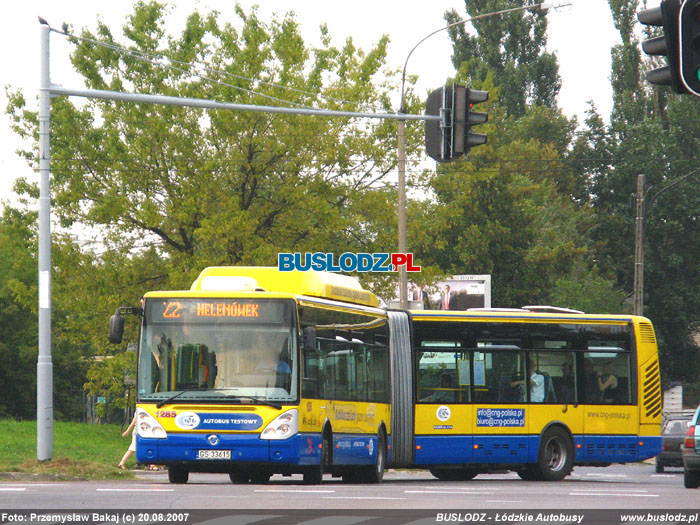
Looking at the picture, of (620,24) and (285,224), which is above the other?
(620,24)

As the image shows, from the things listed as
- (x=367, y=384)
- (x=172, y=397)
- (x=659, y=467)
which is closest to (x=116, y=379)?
(x=659, y=467)

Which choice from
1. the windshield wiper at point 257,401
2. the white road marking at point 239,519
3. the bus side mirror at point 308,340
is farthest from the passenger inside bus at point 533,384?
the white road marking at point 239,519

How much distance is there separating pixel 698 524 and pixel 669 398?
39914 mm

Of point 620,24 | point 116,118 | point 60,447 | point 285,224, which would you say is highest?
point 620,24

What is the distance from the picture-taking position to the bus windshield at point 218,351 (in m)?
17.5

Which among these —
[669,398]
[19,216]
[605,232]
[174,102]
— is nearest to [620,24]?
[605,232]

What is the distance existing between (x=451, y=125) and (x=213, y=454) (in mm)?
5680

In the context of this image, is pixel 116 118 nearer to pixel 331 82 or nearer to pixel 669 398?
pixel 331 82

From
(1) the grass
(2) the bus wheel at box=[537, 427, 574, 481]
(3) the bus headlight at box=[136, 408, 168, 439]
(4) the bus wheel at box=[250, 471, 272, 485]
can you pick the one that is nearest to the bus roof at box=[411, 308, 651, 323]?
(2) the bus wheel at box=[537, 427, 574, 481]

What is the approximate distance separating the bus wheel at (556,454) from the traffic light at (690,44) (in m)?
15.2

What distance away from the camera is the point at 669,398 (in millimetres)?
50250

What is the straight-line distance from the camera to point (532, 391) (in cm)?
2266

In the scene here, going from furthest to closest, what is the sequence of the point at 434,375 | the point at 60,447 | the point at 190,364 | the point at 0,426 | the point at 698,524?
the point at 0,426
the point at 60,447
the point at 434,375
the point at 190,364
the point at 698,524

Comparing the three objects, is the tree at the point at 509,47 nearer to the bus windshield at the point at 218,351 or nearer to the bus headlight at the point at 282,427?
the bus windshield at the point at 218,351
